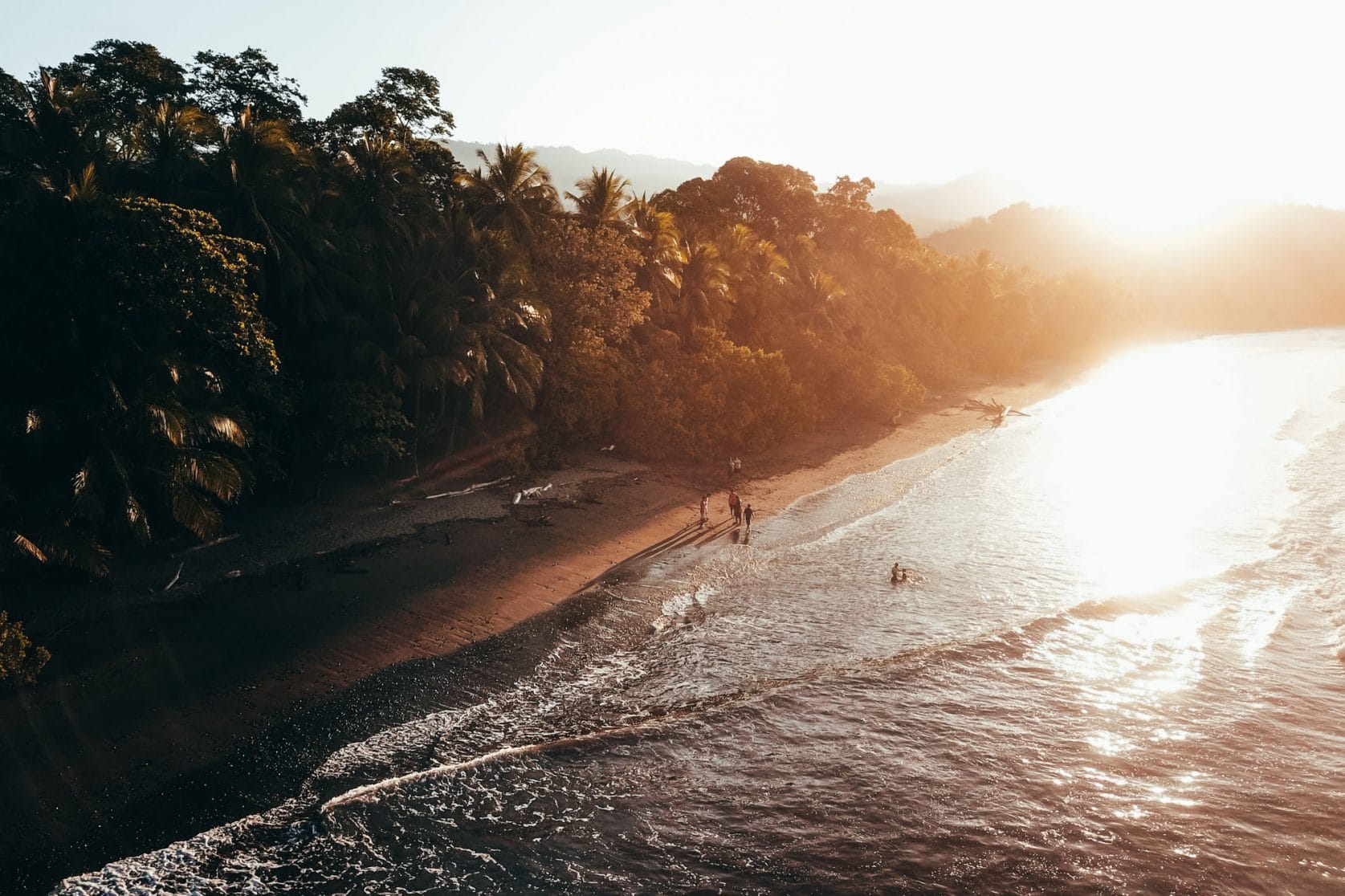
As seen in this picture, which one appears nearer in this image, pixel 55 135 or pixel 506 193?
pixel 55 135

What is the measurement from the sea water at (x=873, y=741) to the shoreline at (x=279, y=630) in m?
1.19

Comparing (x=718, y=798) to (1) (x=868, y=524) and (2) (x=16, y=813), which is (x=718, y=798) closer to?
(2) (x=16, y=813)

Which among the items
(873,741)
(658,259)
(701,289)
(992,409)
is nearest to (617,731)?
(873,741)

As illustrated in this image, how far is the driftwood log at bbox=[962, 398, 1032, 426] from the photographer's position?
43575mm

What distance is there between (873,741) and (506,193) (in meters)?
24.9

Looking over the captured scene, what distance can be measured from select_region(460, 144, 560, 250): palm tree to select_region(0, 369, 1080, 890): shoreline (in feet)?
33.9

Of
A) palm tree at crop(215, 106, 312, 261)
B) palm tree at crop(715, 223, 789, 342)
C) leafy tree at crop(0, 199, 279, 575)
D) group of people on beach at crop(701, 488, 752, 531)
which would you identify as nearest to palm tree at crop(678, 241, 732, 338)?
palm tree at crop(715, 223, 789, 342)

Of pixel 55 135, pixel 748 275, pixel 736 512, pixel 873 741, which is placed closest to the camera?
pixel 873 741

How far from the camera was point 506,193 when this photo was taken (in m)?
29.2

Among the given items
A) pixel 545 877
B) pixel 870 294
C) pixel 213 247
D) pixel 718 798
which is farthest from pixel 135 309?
pixel 870 294

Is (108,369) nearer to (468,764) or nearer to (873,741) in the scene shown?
(468,764)

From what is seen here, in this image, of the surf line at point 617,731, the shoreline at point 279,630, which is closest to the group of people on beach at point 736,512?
the shoreline at point 279,630

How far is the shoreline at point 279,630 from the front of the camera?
10.5m

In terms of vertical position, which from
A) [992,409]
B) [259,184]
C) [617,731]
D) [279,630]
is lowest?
[617,731]
